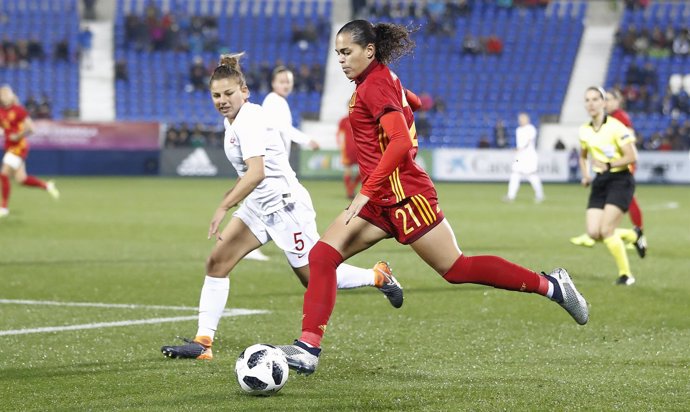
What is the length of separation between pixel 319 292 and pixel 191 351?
118cm

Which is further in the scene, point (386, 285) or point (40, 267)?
point (40, 267)

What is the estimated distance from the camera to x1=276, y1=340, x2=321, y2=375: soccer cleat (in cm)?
620

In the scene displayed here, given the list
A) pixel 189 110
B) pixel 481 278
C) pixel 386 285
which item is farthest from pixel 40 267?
pixel 189 110

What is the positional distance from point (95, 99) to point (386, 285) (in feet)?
112

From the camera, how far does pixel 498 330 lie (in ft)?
28.6

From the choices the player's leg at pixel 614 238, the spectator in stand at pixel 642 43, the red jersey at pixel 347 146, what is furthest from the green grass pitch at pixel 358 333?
the spectator in stand at pixel 642 43

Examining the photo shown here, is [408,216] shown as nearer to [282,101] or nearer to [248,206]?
[248,206]

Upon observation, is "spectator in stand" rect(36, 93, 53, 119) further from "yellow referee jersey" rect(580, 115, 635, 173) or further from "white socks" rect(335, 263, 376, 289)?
"white socks" rect(335, 263, 376, 289)

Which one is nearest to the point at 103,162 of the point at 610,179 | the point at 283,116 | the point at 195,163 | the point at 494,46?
the point at 195,163

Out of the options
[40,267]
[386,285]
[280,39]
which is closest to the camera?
[386,285]

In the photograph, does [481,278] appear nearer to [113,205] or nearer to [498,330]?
[498,330]

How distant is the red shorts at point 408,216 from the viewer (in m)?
6.60

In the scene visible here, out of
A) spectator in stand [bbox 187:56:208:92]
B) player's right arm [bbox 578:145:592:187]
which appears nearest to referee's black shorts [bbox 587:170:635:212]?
player's right arm [bbox 578:145:592:187]

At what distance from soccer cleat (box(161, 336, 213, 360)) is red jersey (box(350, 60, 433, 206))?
1.57 metres
